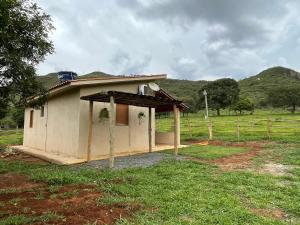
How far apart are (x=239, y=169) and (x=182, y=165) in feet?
6.28

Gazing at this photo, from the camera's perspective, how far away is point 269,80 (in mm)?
113125

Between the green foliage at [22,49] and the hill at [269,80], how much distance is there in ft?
282

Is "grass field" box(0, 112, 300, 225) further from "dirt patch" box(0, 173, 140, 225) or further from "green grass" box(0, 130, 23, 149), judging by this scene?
"green grass" box(0, 130, 23, 149)

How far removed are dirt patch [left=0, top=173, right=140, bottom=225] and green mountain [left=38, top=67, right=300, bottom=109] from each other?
56.3 m

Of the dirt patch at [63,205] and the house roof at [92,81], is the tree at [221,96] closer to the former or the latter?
the house roof at [92,81]

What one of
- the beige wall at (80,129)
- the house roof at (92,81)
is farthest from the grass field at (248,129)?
the house roof at (92,81)

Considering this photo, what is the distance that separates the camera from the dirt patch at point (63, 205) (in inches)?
211

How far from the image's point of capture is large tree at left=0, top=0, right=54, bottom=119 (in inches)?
316

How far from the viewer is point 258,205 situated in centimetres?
628

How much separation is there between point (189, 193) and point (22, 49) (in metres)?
5.94

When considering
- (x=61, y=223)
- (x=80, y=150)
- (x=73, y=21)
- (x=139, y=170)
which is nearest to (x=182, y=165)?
(x=139, y=170)

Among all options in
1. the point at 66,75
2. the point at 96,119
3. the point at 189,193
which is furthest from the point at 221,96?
the point at 189,193

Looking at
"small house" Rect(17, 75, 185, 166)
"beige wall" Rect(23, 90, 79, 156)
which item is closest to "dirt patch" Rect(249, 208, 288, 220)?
"small house" Rect(17, 75, 185, 166)

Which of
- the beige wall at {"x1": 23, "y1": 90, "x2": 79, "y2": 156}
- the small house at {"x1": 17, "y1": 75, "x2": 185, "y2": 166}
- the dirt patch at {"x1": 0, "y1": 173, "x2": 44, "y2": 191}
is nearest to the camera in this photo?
the dirt patch at {"x1": 0, "y1": 173, "x2": 44, "y2": 191}
